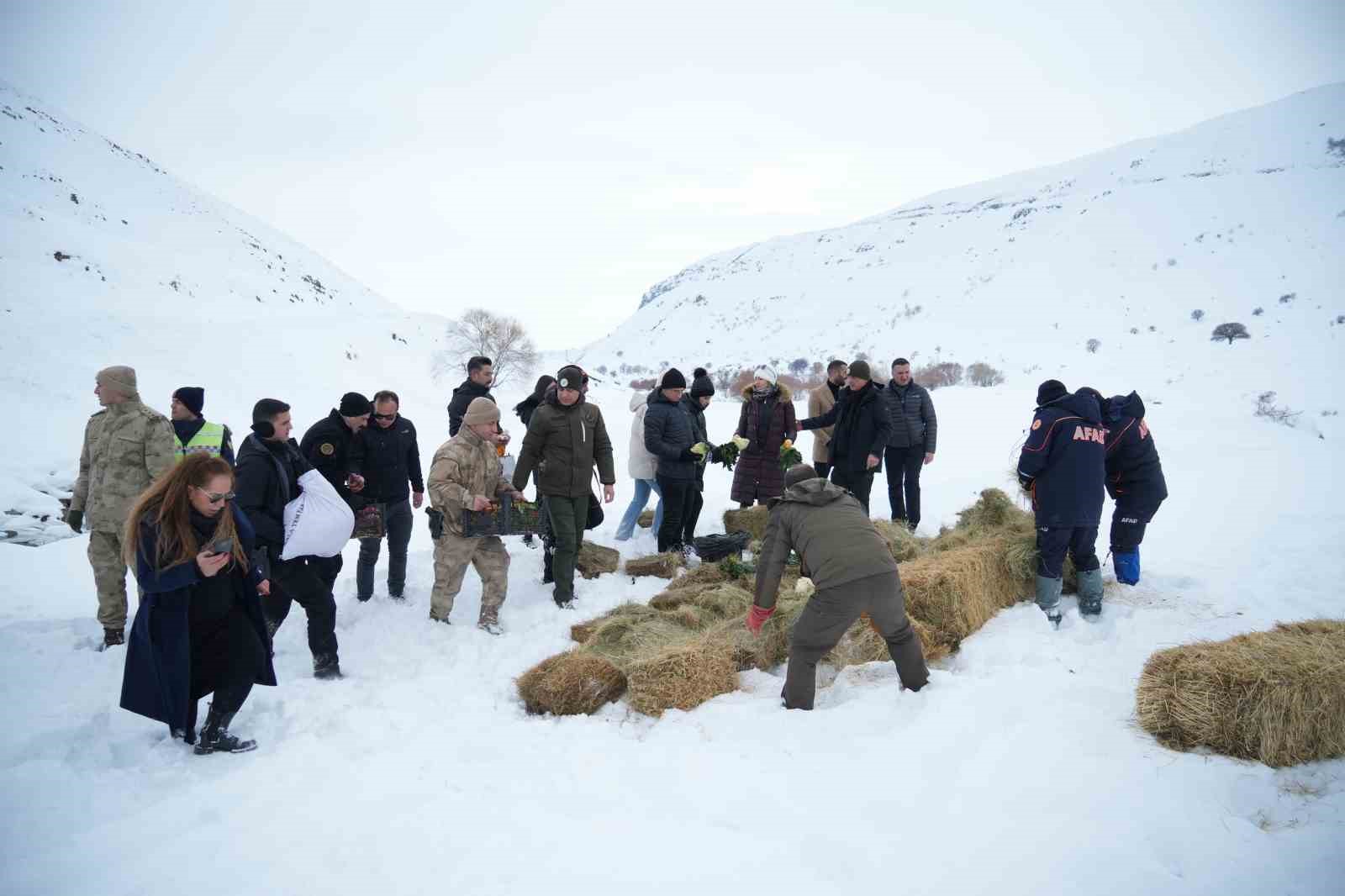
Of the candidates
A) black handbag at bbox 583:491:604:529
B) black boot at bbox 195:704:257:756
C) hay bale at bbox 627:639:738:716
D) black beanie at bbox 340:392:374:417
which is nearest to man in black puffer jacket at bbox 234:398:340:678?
black boot at bbox 195:704:257:756

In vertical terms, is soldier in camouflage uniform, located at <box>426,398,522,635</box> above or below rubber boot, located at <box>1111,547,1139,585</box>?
above

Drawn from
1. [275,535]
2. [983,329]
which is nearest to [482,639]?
[275,535]

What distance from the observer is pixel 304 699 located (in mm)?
3998

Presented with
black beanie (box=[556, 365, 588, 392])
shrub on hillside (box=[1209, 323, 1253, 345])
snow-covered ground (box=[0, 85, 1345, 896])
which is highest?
shrub on hillside (box=[1209, 323, 1253, 345])

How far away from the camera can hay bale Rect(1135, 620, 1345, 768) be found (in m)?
2.96

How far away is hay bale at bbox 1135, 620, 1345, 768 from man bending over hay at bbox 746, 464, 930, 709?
46.7 inches

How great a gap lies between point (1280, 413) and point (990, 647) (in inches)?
553

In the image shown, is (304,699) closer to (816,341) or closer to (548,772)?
(548,772)

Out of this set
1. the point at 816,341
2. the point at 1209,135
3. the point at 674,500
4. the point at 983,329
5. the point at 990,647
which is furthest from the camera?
the point at 1209,135

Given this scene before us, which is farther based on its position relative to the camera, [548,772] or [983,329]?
[983,329]

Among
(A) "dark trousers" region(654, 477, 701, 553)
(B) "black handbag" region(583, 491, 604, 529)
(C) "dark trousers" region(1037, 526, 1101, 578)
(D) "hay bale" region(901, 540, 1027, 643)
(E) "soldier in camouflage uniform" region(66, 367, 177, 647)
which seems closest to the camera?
(D) "hay bale" region(901, 540, 1027, 643)

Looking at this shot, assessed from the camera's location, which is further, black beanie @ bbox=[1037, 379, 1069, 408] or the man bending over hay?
black beanie @ bbox=[1037, 379, 1069, 408]

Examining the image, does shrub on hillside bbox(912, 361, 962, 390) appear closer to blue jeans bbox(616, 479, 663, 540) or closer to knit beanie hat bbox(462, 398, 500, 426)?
blue jeans bbox(616, 479, 663, 540)

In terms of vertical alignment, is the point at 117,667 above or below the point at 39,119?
below
